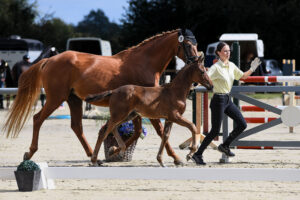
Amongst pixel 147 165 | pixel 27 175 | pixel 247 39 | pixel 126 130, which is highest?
pixel 247 39

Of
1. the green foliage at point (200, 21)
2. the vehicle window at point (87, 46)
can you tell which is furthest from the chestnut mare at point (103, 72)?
the green foliage at point (200, 21)

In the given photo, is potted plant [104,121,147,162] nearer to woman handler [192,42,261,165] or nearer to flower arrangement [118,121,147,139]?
flower arrangement [118,121,147,139]

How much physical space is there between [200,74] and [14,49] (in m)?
29.0

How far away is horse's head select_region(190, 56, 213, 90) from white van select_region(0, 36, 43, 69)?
1095 inches

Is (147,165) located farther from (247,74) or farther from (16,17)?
(16,17)

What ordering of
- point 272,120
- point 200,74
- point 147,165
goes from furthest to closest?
1. point 272,120
2. point 147,165
3. point 200,74

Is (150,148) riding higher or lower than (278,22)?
lower

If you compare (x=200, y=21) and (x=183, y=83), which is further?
(x=200, y=21)

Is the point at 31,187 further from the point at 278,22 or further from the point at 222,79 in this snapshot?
the point at 278,22

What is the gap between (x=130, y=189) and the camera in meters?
6.97

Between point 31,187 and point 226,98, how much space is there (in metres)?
2.78

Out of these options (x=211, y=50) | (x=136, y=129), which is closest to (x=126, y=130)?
(x=136, y=129)

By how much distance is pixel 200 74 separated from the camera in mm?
7961

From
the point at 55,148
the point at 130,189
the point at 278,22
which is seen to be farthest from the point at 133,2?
the point at 130,189
